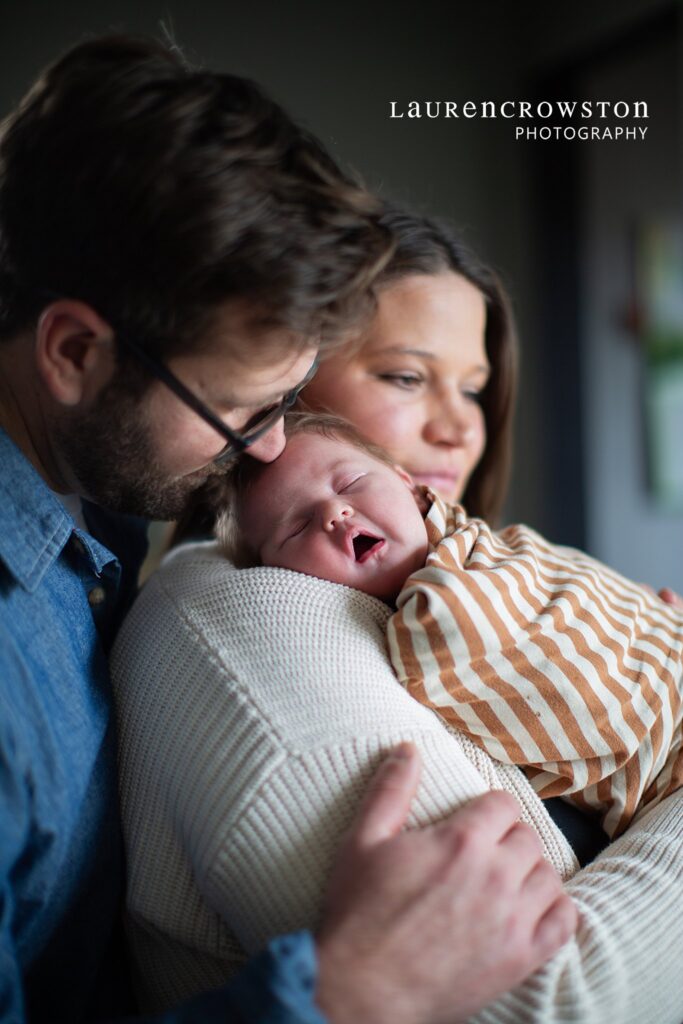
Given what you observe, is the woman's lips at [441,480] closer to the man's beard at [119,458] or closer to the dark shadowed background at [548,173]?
the man's beard at [119,458]

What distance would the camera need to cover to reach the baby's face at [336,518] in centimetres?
116

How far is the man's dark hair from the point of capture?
3.17ft

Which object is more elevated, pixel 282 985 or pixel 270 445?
pixel 270 445

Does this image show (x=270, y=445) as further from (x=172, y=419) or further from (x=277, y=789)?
(x=277, y=789)

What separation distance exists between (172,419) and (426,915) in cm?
62

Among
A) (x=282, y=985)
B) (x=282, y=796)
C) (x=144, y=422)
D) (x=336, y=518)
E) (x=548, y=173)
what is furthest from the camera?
(x=548, y=173)

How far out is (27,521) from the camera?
3.36 feet

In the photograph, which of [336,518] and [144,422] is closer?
[144,422]

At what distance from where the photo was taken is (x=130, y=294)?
991 mm

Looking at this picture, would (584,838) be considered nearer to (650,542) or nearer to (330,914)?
(330,914)

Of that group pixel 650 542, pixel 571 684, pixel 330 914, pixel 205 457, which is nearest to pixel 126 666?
pixel 205 457

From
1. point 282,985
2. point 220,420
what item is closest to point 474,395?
point 220,420

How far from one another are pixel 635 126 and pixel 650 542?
1.81 metres

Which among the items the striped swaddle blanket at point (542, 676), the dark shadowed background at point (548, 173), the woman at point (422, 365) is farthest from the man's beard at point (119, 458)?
the dark shadowed background at point (548, 173)
